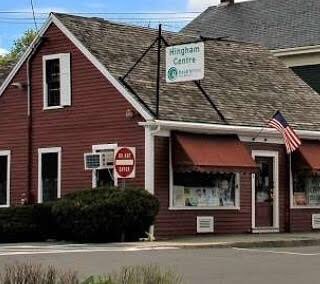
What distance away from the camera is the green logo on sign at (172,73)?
81.2 ft

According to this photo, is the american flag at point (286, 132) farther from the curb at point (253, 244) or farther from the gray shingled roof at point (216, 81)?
the curb at point (253, 244)

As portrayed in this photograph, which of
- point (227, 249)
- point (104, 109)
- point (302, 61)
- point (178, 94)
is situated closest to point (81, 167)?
point (104, 109)

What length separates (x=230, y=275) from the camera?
1432 cm

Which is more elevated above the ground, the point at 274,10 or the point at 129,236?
the point at 274,10

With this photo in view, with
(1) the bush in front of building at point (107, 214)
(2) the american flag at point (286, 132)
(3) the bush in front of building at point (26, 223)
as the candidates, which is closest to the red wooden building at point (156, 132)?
(2) the american flag at point (286, 132)

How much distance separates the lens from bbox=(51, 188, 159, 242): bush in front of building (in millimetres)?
22203

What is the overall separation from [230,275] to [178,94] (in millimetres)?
12461

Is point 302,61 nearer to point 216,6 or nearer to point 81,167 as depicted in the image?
point 216,6

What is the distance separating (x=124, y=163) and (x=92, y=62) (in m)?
4.36

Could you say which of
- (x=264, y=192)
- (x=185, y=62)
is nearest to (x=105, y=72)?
(x=185, y=62)

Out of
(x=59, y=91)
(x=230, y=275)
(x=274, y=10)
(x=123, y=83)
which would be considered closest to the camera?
(x=230, y=275)

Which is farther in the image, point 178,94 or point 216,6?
point 216,6

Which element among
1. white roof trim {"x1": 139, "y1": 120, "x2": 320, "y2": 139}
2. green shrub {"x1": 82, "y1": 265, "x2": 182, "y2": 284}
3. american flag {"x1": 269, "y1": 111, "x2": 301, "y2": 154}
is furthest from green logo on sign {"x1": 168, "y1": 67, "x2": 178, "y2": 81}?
green shrub {"x1": 82, "y1": 265, "x2": 182, "y2": 284}

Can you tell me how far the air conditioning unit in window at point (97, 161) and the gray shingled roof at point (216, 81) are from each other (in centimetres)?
208
